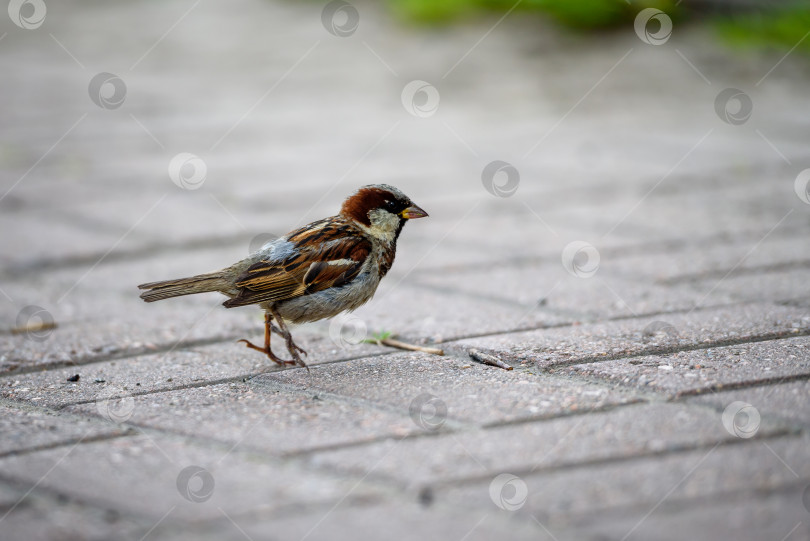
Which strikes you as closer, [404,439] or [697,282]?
[404,439]

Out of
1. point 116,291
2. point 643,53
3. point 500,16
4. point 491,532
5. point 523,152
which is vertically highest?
point 500,16

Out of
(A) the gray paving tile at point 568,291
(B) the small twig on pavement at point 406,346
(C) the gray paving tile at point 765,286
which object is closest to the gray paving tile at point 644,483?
(B) the small twig on pavement at point 406,346

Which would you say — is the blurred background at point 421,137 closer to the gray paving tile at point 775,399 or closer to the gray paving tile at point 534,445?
the gray paving tile at point 775,399

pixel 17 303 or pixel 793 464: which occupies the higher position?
pixel 17 303

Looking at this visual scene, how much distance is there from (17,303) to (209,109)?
198 inches

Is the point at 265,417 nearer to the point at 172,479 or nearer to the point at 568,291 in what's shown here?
the point at 172,479

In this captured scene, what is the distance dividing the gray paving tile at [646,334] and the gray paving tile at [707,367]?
11 cm

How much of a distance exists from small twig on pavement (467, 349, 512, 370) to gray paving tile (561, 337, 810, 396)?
0.69ft

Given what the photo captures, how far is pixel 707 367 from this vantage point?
3279 mm

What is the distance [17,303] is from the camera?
4.66 m

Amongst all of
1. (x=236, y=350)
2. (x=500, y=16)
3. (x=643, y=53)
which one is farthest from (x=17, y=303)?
(x=500, y=16)

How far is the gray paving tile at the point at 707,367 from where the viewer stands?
313 cm

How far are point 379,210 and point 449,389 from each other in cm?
102

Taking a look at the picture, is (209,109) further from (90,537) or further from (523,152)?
(90,537)
